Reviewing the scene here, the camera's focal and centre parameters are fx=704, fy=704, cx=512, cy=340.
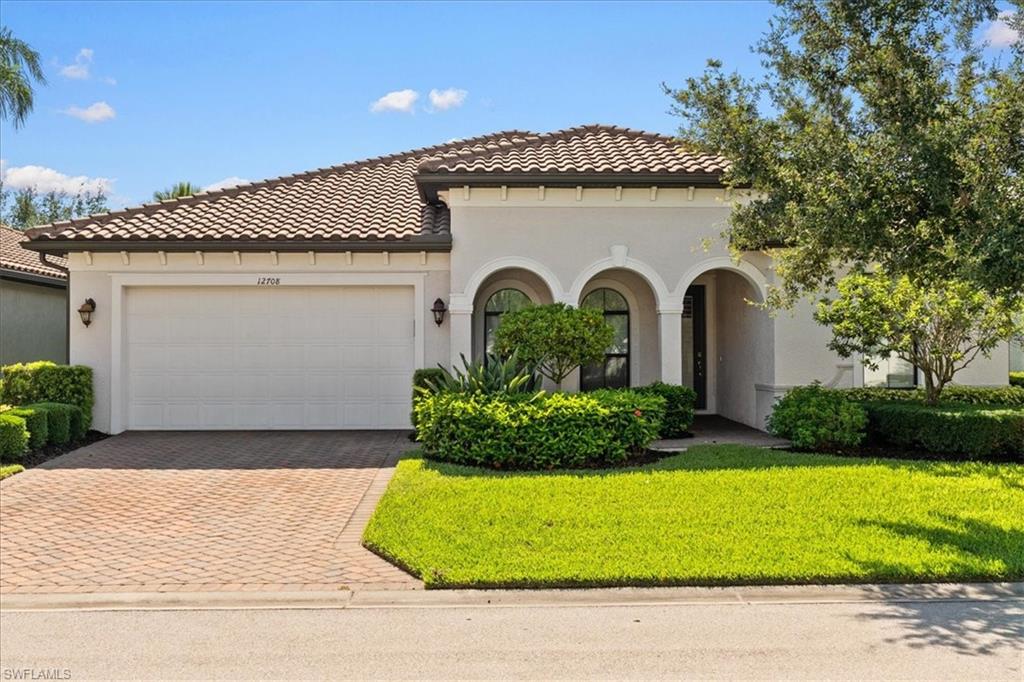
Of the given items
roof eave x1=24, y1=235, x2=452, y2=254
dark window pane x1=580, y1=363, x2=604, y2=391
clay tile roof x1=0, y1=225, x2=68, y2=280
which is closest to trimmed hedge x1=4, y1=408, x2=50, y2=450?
roof eave x1=24, y1=235, x2=452, y2=254

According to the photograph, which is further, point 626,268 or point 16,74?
point 16,74

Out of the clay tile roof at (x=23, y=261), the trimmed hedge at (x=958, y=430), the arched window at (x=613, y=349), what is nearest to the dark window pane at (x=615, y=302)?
the arched window at (x=613, y=349)

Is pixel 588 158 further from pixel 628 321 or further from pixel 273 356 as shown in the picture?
Result: pixel 273 356

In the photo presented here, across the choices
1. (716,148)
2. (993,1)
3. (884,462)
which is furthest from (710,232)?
(993,1)

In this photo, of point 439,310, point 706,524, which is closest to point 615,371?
point 439,310

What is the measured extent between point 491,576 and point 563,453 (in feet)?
12.5

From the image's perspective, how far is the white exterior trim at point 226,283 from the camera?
12.6 metres

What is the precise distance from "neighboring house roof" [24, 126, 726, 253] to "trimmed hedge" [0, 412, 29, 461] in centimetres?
375

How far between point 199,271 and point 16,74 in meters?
9.01

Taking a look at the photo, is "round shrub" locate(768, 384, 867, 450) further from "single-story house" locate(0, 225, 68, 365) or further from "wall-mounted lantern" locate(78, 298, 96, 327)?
"single-story house" locate(0, 225, 68, 365)

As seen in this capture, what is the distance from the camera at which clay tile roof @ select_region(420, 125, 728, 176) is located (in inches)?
471

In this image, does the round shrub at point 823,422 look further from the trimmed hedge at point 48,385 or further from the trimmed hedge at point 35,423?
the trimmed hedge at point 48,385

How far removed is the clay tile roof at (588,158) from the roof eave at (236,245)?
1.28 m

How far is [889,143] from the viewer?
666 centimetres
